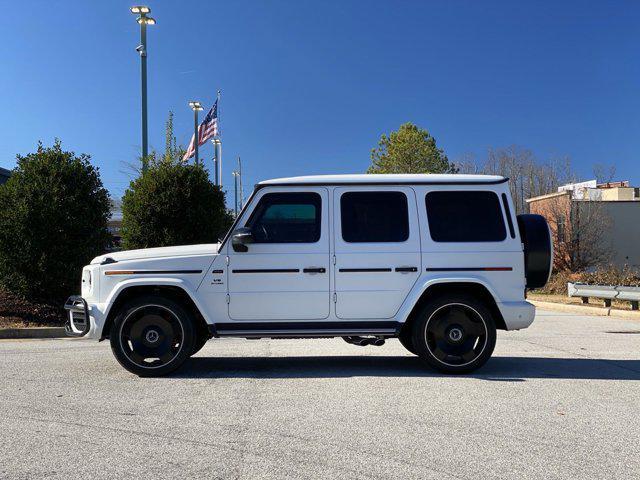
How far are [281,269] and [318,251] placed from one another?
46cm

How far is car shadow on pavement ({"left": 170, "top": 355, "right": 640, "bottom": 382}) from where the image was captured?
696 centimetres

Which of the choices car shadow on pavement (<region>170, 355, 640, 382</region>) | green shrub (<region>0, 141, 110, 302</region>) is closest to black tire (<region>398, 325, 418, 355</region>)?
car shadow on pavement (<region>170, 355, 640, 382</region>)

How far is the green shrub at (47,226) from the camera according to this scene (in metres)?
12.3

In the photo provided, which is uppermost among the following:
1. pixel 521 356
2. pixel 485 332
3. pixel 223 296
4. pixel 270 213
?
pixel 270 213

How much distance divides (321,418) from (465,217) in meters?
3.04

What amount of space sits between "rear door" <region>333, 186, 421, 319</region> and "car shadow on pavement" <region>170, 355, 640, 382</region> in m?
0.93

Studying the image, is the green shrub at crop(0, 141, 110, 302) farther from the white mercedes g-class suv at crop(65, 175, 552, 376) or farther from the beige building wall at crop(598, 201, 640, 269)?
the beige building wall at crop(598, 201, 640, 269)

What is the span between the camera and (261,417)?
517 cm

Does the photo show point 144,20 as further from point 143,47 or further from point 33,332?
point 33,332

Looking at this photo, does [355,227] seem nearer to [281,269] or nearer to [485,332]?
[281,269]

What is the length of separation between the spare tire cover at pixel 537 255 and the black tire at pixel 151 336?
393 cm

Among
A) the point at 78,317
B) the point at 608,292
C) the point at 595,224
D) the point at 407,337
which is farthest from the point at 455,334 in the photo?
the point at 595,224

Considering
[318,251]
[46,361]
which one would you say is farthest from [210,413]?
[46,361]

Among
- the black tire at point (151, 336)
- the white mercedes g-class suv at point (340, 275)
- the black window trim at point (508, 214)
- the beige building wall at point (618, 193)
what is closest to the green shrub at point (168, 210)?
the white mercedes g-class suv at point (340, 275)
